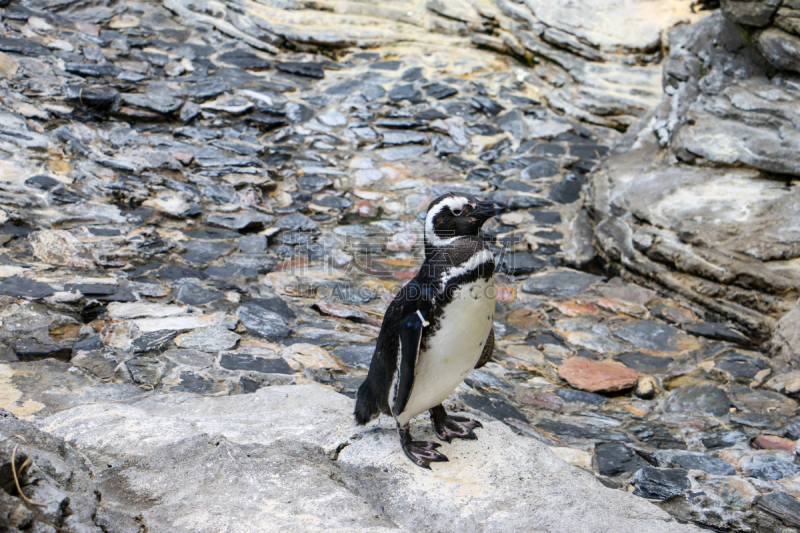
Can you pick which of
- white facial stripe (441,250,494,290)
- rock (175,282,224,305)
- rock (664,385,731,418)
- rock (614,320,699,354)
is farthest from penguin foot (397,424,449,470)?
rock (614,320,699,354)

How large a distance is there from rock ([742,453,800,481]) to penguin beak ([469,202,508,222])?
177 cm

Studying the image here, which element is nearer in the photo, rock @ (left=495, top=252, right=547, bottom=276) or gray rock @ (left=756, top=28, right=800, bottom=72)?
gray rock @ (left=756, top=28, right=800, bottom=72)

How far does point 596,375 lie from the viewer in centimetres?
409

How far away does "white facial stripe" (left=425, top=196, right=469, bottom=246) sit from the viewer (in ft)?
8.38

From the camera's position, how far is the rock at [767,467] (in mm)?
2986

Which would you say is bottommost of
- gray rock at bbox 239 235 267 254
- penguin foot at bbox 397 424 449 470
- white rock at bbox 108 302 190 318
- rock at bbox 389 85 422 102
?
gray rock at bbox 239 235 267 254

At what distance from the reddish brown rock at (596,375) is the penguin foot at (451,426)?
138cm

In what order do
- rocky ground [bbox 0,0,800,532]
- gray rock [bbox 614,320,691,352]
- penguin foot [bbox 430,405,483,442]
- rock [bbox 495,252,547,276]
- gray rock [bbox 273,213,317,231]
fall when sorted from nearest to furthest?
rocky ground [bbox 0,0,800,532] → penguin foot [bbox 430,405,483,442] → gray rock [bbox 614,320,691,352] → rock [bbox 495,252,547,276] → gray rock [bbox 273,213,317,231]

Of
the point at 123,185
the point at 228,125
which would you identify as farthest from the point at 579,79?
the point at 123,185

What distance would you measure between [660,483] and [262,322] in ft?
8.07

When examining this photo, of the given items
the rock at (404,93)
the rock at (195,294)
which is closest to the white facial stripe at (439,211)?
the rock at (195,294)

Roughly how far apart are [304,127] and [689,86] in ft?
13.3

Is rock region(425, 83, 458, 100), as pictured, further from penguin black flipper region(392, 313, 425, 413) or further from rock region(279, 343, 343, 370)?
penguin black flipper region(392, 313, 425, 413)

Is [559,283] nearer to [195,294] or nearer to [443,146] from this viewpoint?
[443,146]
